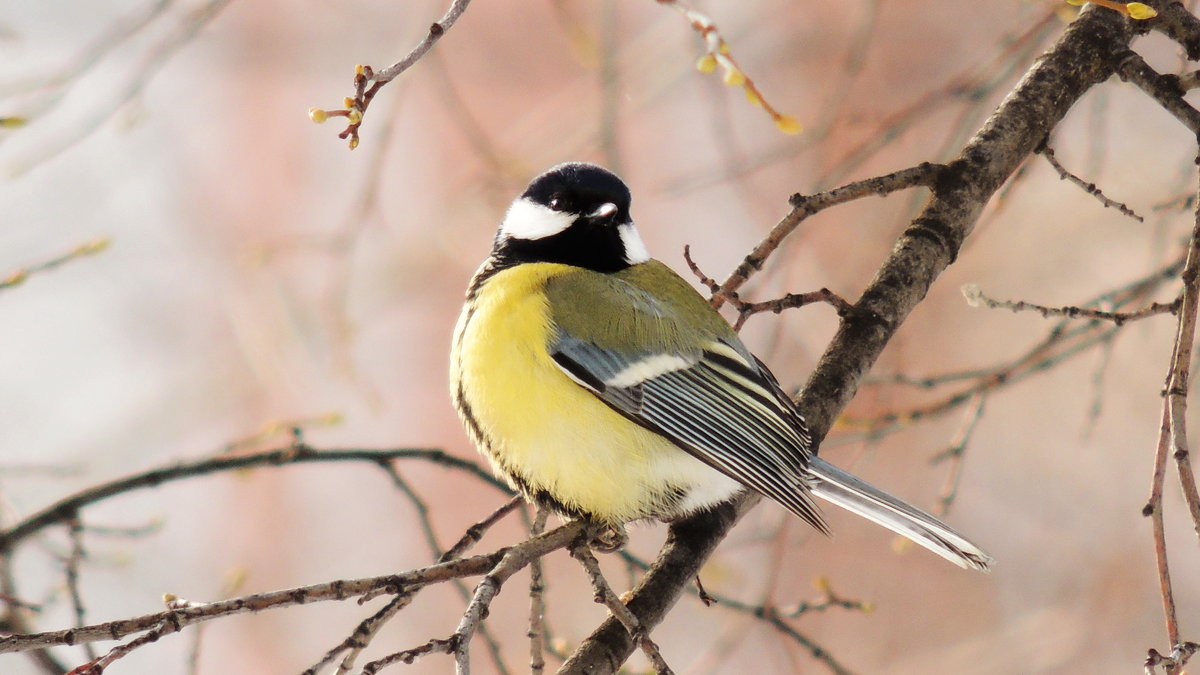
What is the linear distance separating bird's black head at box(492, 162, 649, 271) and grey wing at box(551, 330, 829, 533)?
44cm

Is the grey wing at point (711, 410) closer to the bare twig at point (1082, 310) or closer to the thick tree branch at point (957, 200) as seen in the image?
the thick tree branch at point (957, 200)

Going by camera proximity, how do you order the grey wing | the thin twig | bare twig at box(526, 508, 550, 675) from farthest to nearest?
the grey wing
the thin twig
bare twig at box(526, 508, 550, 675)

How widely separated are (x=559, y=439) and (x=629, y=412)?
18 centimetres

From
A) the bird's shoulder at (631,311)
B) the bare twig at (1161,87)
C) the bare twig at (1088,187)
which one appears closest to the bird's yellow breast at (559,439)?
the bird's shoulder at (631,311)

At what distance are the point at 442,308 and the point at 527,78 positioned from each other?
4.21 feet

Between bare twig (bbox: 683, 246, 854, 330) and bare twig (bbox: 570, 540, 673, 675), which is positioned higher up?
bare twig (bbox: 683, 246, 854, 330)

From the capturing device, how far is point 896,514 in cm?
248

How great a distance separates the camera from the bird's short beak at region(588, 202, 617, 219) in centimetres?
295

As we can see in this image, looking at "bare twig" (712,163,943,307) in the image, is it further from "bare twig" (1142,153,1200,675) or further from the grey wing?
"bare twig" (1142,153,1200,675)

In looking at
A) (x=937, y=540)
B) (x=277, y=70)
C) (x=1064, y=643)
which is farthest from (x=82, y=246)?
(x=1064, y=643)

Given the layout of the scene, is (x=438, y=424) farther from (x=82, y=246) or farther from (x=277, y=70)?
(x=82, y=246)

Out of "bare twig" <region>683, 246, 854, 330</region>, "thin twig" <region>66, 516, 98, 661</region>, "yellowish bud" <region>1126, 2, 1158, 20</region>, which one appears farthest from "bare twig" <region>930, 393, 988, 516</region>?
"thin twig" <region>66, 516, 98, 661</region>

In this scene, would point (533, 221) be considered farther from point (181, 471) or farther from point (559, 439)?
point (181, 471)

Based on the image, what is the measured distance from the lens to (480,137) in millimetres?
3576
